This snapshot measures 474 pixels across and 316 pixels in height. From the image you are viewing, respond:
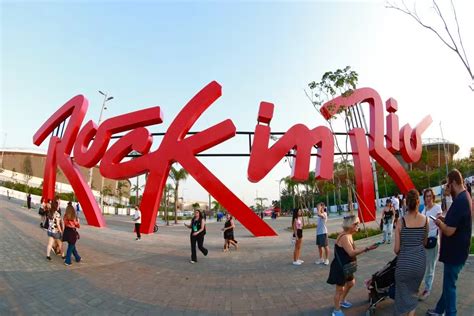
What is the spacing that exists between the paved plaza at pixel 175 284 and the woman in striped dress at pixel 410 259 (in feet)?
2.67

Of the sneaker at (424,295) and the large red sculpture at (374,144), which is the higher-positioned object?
the large red sculpture at (374,144)

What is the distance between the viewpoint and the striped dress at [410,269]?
3.47 meters

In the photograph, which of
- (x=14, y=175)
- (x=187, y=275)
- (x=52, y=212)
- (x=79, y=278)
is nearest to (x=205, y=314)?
(x=187, y=275)

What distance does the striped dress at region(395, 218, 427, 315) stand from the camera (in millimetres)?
3469

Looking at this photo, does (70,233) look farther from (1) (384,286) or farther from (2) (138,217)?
(1) (384,286)

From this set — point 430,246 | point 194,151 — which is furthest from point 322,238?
point 194,151

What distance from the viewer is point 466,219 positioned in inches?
140

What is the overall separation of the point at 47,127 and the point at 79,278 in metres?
12.3

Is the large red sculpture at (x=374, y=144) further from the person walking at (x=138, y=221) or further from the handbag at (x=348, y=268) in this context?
the handbag at (x=348, y=268)

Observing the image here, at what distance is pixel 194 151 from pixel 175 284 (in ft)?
23.0

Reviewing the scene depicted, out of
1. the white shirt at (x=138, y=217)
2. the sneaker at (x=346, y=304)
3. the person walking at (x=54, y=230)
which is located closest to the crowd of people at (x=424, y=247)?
the sneaker at (x=346, y=304)

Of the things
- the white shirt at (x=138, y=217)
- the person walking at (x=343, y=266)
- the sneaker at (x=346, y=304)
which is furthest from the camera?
the white shirt at (x=138, y=217)

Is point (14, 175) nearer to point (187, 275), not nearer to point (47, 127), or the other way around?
point (47, 127)

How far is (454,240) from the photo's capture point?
3.61 metres
